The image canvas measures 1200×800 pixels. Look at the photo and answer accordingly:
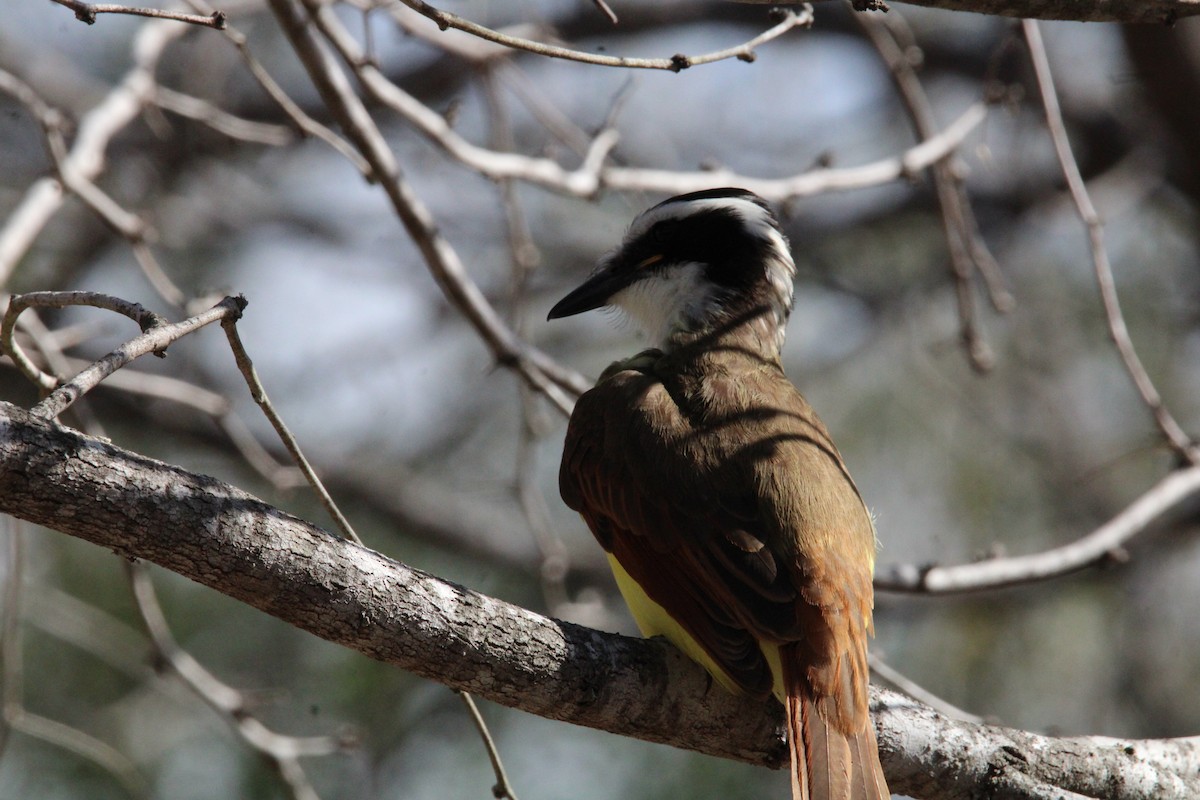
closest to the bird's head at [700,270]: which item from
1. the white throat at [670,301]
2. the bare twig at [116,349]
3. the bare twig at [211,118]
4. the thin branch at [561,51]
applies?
the white throat at [670,301]

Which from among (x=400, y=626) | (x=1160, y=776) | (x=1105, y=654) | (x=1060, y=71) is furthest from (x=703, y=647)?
(x=1060, y=71)

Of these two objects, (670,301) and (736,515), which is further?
(670,301)

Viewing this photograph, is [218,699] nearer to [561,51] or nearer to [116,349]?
[116,349]

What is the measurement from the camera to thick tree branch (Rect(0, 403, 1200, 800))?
102 inches

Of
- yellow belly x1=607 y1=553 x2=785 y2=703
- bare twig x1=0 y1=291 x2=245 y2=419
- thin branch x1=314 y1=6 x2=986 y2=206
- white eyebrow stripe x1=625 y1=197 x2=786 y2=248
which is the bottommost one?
bare twig x1=0 y1=291 x2=245 y2=419

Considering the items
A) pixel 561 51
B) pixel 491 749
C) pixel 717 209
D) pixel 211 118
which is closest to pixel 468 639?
pixel 491 749

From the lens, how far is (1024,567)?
458 cm

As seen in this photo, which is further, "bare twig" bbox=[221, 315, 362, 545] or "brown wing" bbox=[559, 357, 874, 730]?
"brown wing" bbox=[559, 357, 874, 730]

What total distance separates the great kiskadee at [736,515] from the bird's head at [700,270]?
1 centimetres

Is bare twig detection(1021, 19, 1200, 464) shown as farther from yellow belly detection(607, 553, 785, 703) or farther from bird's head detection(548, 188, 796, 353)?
yellow belly detection(607, 553, 785, 703)

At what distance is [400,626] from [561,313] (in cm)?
243

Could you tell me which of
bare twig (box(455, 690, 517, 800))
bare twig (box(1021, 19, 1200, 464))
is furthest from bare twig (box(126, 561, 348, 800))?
bare twig (box(1021, 19, 1200, 464))

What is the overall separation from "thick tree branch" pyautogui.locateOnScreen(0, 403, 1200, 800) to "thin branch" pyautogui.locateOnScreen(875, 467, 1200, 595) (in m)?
0.55

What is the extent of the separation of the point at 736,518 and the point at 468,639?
1153mm
